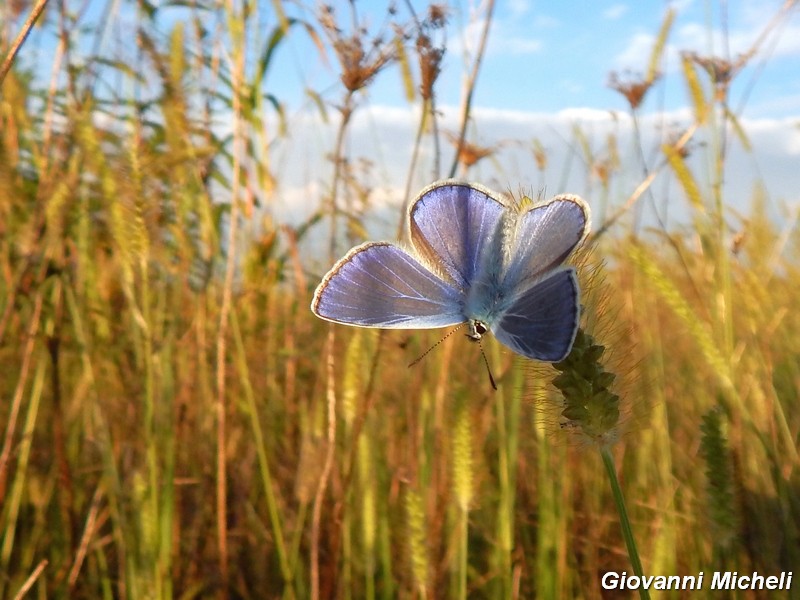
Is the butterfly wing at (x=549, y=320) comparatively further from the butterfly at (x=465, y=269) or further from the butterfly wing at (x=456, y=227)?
the butterfly wing at (x=456, y=227)

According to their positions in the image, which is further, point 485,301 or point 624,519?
point 485,301

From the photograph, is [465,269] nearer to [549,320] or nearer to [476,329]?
[476,329]

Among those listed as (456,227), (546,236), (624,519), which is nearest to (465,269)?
(456,227)

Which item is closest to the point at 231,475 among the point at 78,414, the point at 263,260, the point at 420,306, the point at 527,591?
the point at 78,414

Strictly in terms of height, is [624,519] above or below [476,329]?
below

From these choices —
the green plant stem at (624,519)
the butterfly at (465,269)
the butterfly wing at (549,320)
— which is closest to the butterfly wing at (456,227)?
the butterfly at (465,269)

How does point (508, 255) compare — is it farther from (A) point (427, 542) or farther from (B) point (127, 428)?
(B) point (127, 428)
